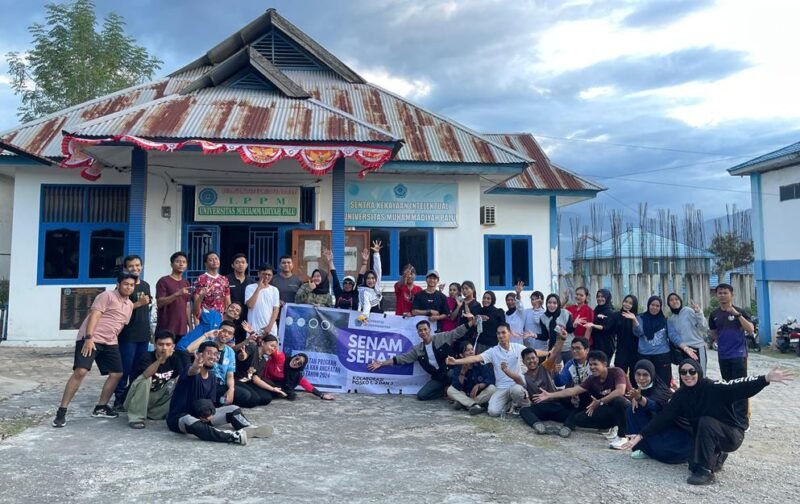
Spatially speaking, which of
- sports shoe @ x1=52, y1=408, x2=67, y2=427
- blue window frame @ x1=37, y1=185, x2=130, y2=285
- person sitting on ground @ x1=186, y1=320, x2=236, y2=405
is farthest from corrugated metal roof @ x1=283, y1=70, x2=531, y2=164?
sports shoe @ x1=52, y1=408, x2=67, y2=427

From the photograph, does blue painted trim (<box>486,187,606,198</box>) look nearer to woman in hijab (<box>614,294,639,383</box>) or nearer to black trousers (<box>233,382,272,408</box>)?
woman in hijab (<box>614,294,639,383</box>)

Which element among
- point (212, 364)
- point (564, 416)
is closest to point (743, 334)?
point (564, 416)

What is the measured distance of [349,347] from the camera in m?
8.05

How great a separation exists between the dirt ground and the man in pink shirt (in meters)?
0.27

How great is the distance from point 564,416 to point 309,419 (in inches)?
109

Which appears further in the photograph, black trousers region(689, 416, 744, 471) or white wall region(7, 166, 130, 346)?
white wall region(7, 166, 130, 346)

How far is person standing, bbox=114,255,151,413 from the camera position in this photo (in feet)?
20.3

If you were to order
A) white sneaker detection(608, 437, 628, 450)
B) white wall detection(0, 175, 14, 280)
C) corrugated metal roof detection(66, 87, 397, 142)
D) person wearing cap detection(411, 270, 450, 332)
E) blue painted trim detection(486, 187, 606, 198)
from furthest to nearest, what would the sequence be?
white wall detection(0, 175, 14, 280) → blue painted trim detection(486, 187, 606, 198) → corrugated metal roof detection(66, 87, 397, 142) → person wearing cap detection(411, 270, 450, 332) → white sneaker detection(608, 437, 628, 450)

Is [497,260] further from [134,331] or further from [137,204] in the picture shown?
[134,331]

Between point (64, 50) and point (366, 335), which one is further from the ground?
point (64, 50)

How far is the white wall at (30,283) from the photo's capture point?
11625 millimetres

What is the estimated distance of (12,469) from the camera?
14.8 ft

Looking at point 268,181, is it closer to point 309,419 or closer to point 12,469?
point 309,419

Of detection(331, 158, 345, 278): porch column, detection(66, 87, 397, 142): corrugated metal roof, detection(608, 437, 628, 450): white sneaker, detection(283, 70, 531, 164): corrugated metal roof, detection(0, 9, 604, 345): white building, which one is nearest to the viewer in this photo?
detection(608, 437, 628, 450): white sneaker
